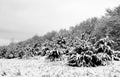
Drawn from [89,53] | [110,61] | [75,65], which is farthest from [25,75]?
[110,61]

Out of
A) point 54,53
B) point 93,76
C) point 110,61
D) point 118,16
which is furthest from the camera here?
point 118,16

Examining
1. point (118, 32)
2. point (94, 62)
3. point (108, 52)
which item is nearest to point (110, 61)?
point (108, 52)

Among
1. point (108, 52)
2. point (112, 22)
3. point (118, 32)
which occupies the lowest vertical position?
point (108, 52)

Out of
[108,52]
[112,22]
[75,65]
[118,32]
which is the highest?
[112,22]

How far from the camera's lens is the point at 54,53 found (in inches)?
575

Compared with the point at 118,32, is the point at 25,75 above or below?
below

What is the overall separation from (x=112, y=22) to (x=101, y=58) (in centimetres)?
1192

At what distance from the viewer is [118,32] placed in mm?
20062

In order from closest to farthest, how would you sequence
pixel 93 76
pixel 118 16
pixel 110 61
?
pixel 93 76, pixel 110 61, pixel 118 16

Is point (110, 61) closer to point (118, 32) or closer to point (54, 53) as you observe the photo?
point (54, 53)

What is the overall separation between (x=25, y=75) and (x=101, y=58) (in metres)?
6.85

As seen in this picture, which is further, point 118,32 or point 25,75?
point 118,32

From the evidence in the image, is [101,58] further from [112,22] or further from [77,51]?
[112,22]

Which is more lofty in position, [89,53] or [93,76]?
[89,53]
